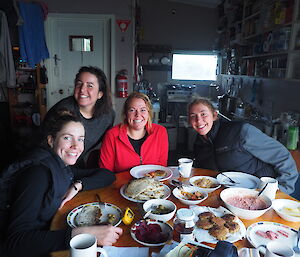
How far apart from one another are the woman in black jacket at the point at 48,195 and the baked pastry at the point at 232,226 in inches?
17.2

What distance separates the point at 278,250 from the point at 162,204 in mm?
529

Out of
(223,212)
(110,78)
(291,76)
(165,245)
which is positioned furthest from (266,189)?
(110,78)

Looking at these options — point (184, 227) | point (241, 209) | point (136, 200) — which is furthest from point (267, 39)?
point (184, 227)

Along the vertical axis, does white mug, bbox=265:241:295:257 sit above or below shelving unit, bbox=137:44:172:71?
below

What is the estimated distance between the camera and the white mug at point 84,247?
80 cm

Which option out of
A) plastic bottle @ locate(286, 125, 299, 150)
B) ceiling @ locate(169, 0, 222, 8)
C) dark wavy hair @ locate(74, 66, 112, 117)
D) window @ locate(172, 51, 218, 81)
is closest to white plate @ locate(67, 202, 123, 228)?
dark wavy hair @ locate(74, 66, 112, 117)

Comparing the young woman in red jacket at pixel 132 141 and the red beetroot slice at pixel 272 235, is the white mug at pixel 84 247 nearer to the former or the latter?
the red beetroot slice at pixel 272 235

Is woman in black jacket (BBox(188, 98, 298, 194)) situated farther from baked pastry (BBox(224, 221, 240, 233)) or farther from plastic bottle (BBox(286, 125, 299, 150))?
plastic bottle (BBox(286, 125, 299, 150))

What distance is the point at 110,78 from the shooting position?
4.08 meters

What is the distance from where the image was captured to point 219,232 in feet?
3.37

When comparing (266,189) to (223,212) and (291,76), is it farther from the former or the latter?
(291,76)

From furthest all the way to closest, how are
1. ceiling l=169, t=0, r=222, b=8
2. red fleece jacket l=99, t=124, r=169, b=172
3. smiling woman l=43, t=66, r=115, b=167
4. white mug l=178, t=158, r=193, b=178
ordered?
1. ceiling l=169, t=0, r=222, b=8
2. smiling woman l=43, t=66, r=115, b=167
3. red fleece jacket l=99, t=124, r=169, b=172
4. white mug l=178, t=158, r=193, b=178

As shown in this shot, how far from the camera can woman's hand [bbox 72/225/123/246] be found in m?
0.98

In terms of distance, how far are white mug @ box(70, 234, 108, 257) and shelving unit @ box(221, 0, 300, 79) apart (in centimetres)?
257
